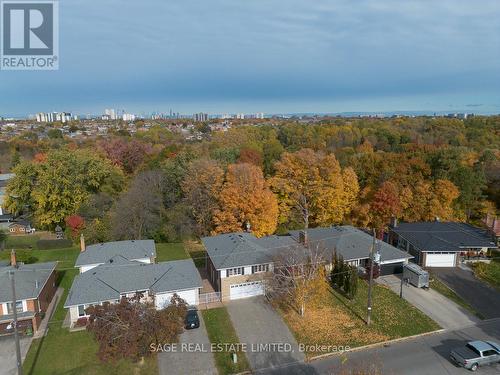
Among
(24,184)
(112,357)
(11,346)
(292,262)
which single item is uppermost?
(24,184)

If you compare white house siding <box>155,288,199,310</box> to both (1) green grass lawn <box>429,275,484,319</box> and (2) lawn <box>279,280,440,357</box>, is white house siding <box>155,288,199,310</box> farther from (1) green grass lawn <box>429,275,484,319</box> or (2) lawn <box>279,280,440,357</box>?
(1) green grass lawn <box>429,275,484,319</box>

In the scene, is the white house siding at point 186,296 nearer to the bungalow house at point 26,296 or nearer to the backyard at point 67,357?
the backyard at point 67,357

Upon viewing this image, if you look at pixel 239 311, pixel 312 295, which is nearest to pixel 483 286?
pixel 312 295

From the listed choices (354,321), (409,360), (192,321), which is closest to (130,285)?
(192,321)

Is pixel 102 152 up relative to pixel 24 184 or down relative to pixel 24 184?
up

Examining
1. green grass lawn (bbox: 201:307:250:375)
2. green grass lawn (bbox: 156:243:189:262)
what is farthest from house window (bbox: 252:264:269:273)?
green grass lawn (bbox: 156:243:189:262)

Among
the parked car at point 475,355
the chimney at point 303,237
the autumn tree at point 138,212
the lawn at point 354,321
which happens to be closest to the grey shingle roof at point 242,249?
the chimney at point 303,237

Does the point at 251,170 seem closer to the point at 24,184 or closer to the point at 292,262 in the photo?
the point at 292,262
